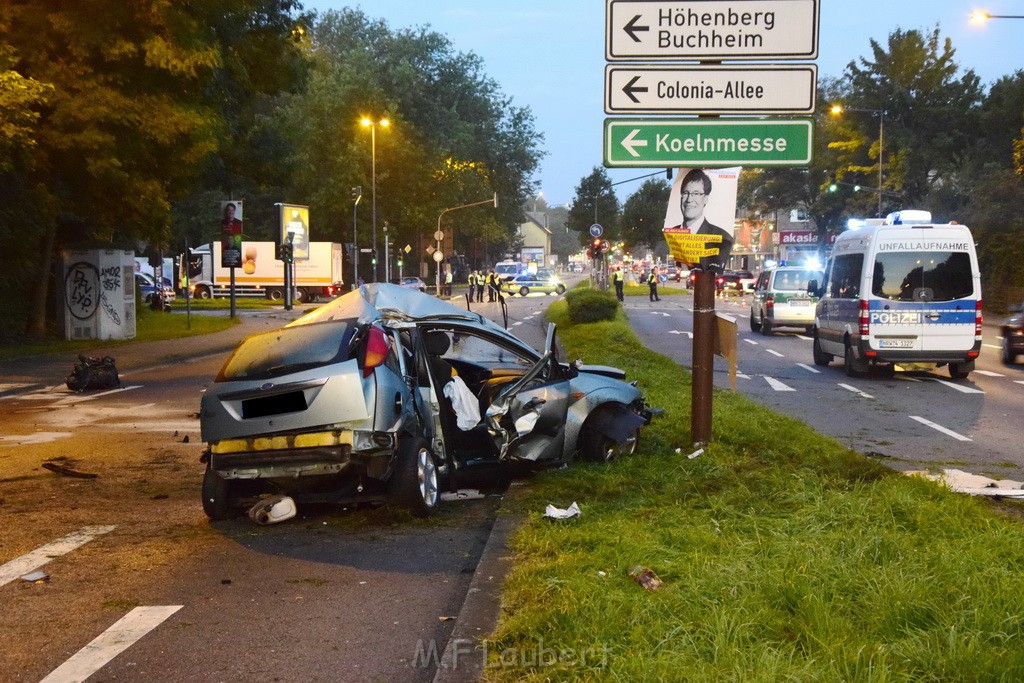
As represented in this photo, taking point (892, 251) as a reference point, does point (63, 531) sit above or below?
below

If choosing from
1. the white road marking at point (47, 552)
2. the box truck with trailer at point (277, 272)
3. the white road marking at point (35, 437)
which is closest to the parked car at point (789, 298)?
the white road marking at point (35, 437)

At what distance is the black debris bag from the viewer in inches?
718

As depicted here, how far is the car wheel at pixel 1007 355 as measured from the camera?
23.6 m

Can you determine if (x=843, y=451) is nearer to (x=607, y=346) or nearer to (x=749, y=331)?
(x=607, y=346)

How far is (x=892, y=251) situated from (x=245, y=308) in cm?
3813

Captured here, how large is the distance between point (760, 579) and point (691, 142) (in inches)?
189

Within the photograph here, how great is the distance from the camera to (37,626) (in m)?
5.88

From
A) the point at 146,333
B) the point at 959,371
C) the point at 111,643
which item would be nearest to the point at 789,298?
the point at 959,371

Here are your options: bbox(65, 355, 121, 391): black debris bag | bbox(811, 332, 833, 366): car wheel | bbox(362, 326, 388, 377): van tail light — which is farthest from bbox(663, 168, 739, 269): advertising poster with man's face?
bbox(811, 332, 833, 366): car wheel

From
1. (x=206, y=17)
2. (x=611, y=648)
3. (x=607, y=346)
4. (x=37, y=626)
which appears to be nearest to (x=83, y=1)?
(x=206, y=17)

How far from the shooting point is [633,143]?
31.1ft

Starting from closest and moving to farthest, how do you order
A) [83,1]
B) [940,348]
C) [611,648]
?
[611,648], [940,348], [83,1]

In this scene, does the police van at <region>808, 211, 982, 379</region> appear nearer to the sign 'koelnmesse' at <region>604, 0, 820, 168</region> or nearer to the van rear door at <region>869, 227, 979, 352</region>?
the van rear door at <region>869, 227, 979, 352</region>

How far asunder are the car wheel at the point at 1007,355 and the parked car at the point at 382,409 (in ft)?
53.5
